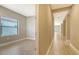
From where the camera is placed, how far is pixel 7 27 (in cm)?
453

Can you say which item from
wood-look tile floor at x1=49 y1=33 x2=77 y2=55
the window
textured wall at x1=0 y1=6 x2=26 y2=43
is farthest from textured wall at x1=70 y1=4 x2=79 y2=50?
the window

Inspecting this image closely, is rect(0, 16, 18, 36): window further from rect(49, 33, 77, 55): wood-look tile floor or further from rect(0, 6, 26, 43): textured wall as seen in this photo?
rect(49, 33, 77, 55): wood-look tile floor

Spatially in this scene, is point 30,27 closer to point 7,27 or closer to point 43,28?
point 7,27

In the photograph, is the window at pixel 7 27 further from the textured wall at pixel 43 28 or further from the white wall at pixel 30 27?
the textured wall at pixel 43 28

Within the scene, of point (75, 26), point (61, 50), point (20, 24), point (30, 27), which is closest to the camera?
point (30, 27)

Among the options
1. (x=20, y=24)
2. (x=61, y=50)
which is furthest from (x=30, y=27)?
(x=61, y=50)

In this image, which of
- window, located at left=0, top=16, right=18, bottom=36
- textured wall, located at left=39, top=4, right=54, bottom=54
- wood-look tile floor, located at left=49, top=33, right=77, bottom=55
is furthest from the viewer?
window, located at left=0, top=16, right=18, bottom=36

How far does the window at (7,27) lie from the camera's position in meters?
4.39

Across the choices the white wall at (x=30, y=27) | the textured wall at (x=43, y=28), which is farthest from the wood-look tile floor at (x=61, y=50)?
the white wall at (x=30, y=27)

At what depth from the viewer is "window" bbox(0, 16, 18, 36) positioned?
14.4 feet

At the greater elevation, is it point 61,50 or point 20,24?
point 20,24

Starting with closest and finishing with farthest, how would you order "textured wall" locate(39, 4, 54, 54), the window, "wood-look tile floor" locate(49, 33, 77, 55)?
"textured wall" locate(39, 4, 54, 54) → "wood-look tile floor" locate(49, 33, 77, 55) → the window
